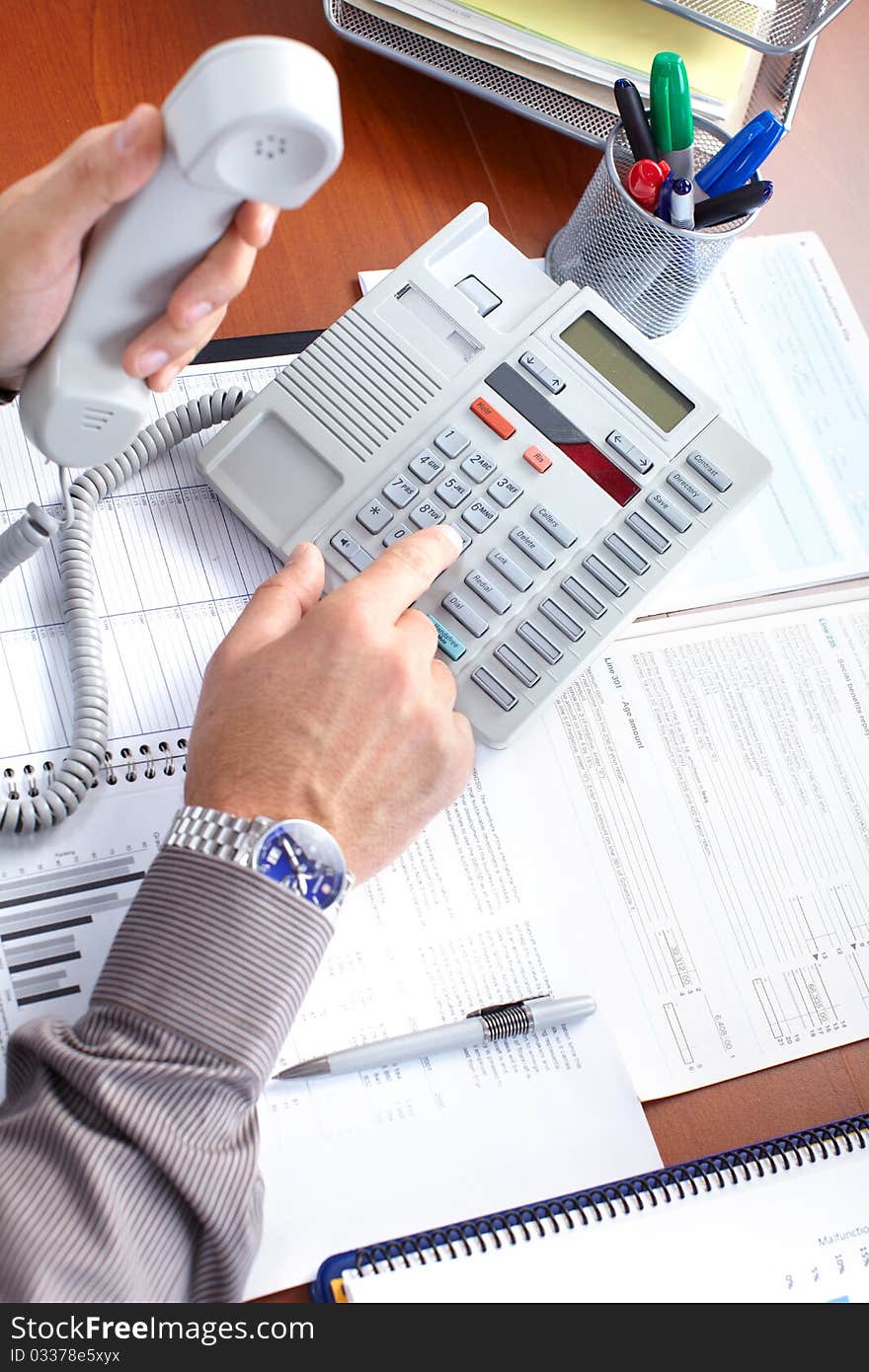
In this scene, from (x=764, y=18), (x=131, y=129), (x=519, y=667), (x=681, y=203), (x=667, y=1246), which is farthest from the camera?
(x=764, y=18)

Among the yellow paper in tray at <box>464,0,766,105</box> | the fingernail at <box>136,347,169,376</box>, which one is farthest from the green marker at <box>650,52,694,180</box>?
the fingernail at <box>136,347,169,376</box>

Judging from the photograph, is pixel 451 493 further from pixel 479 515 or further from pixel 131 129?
pixel 131 129

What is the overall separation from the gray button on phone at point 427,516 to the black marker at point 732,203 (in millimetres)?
298

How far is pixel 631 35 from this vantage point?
3.08 ft

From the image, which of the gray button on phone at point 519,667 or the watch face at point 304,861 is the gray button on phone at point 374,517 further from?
the watch face at point 304,861

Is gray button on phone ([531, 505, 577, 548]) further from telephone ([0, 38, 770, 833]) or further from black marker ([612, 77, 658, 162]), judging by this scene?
black marker ([612, 77, 658, 162])

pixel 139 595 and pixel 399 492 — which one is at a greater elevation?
pixel 399 492

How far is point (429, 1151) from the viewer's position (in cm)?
62

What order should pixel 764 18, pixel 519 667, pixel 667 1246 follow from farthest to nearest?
pixel 764 18
pixel 519 667
pixel 667 1246

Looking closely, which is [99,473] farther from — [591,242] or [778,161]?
[778,161]

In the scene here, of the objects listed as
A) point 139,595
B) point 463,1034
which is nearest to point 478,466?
point 139,595

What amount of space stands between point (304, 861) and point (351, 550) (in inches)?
8.9

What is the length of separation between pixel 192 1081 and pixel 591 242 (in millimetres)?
639
